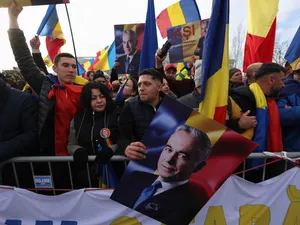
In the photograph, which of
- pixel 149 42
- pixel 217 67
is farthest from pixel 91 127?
pixel 149 42

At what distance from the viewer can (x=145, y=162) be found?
2131mm

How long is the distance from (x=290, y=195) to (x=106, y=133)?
1848 mm

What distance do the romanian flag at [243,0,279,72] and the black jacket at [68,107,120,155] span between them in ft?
9.31

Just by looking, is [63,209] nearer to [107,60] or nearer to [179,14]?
[179,14]

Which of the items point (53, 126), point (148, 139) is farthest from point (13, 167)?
point (148, 139)

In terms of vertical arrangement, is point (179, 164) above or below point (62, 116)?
below

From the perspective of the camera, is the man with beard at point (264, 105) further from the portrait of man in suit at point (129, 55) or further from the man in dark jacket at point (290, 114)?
the portrait of man in suit at point (129, 55)

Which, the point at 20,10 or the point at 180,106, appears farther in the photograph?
the point at 20,10

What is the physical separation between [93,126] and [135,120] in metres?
0.44

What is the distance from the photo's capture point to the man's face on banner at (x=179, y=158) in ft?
6.57

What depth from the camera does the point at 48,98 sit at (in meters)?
2.79

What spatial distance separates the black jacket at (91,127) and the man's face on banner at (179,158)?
791 mm

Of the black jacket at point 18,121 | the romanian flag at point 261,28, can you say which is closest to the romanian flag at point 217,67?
the black jacket at point 18,121

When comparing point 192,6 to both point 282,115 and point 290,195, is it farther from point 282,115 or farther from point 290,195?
point 290,195
